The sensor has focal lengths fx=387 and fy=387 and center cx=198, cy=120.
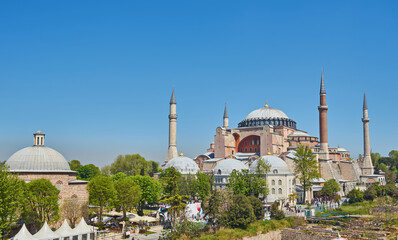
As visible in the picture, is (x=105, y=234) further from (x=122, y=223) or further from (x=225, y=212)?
(x=225, y=212)

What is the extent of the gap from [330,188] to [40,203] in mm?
31661

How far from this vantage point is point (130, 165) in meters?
65.8

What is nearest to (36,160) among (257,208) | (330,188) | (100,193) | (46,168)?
(46,168)

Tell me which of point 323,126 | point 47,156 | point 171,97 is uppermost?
point 171,97

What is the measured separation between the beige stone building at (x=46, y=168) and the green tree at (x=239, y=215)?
35.4 feet

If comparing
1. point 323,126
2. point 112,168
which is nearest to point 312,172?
point 323,126

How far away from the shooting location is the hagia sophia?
48.0 m

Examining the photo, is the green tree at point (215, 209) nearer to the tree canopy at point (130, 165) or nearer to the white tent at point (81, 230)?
the white tent at point (81, 230)

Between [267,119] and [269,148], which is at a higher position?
[267,119]

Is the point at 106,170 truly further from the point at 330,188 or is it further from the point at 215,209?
the point at 215,209

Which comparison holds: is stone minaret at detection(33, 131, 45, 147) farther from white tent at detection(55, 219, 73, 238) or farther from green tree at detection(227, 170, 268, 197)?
green tree at detection(227, 170, 268, 197)

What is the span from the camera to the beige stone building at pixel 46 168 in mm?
27047

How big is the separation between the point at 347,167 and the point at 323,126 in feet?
29.2

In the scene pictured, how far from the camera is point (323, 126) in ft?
164
